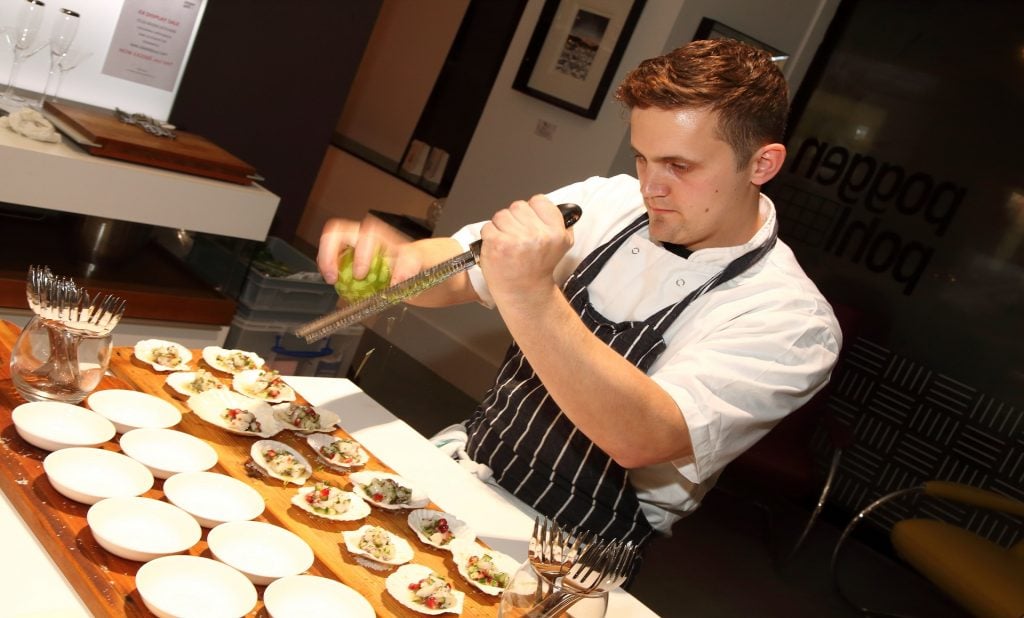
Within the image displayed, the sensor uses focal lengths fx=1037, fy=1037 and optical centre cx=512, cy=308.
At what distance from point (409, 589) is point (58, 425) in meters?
0.52

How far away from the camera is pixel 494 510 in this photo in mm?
1810

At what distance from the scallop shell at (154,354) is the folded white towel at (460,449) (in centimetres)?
54

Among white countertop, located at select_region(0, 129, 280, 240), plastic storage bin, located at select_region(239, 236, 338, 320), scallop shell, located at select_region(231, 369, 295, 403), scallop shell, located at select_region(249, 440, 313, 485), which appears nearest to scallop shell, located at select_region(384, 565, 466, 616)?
scallop shell, located at select_region(249, 440, 313, 485)

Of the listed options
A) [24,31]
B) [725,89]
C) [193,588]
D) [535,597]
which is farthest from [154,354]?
[24,31]

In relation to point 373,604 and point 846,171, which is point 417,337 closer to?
point 846,171

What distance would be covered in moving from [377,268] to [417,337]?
12.6 feet

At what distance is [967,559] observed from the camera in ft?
12.1

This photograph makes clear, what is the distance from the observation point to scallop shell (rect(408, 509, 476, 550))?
1.52 meters

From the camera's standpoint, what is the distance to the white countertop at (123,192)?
9.03 ft

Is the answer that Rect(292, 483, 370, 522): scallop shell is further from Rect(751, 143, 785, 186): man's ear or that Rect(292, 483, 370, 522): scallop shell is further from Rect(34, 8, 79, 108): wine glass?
Rect(34, 8, 79, 108): wine glass

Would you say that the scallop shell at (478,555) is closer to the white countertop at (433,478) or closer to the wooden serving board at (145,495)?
the wooden serving board at (145,495)

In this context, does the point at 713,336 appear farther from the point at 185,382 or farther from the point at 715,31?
the point at 715,31

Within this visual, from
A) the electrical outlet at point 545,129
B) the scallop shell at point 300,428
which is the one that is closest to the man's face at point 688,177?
the scallop shell at point 300,428

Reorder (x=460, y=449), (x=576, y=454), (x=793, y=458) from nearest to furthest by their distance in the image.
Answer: (x=576, y=454) → (x=460, y=449) → (x=793, y=458)
